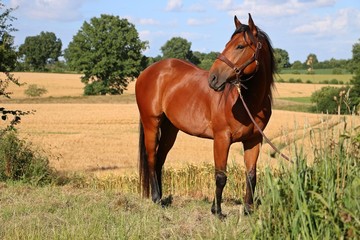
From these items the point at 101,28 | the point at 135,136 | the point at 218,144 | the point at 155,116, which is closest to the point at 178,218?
the point at 218,144

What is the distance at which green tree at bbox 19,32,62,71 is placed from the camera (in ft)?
388

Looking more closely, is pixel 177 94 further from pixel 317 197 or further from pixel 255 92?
pixel 317 197

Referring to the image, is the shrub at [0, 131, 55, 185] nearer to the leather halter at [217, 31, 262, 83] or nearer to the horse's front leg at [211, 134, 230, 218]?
the horse's front leg at [211, 134, 230, 218]

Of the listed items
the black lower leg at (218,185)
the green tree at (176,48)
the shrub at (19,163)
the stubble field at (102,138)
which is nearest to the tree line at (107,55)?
the stubble field at (102,138)

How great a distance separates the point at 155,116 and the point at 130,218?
245 cm

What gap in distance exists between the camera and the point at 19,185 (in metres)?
8.68

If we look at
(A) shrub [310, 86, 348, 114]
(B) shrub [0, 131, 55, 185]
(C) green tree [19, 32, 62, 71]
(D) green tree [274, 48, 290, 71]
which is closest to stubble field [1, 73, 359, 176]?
(A) shrub [310, 86, 348, 114]

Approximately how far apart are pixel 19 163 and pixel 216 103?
5377mm

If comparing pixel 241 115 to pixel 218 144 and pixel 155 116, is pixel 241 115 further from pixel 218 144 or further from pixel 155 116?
pixel 155 116

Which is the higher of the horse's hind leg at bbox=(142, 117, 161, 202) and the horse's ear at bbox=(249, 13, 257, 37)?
the horse's ear at bbox=(249, 13, 257, 37)

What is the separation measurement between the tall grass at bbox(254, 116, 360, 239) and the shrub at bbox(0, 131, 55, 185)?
6.88m

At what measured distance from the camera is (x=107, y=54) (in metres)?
70.8

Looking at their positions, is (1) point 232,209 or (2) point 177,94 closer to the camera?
(1) point 232,209

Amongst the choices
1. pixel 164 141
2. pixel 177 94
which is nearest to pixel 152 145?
pixel 164 141
